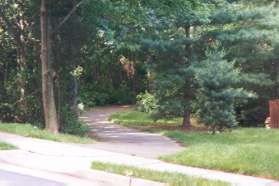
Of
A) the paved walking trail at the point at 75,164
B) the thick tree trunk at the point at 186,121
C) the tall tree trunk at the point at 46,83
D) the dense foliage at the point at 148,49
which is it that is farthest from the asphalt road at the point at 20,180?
the thick tree trunk at the point at 186,121

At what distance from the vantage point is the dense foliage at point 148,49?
17.1 meters

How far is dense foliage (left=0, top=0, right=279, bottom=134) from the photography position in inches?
674

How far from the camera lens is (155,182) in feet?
30.5

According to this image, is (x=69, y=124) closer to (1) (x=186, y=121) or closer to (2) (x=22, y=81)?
(2) (x=22, y=81)

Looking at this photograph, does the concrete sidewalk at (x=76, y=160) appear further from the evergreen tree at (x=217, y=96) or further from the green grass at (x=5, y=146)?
the evergreen tree at (x=217, y=96)

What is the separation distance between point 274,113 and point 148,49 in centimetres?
457

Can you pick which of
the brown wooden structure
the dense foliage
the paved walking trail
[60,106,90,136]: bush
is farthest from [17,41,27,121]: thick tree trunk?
the brown wooden structure

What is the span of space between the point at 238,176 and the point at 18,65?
951 cm

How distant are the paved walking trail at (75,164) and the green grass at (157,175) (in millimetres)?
196

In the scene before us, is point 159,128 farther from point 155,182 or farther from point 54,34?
point 155,182

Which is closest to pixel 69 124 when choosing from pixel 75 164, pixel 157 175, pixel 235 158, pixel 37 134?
pixel 37 134

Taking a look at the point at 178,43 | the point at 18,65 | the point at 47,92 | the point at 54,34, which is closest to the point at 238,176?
the point at 47,92

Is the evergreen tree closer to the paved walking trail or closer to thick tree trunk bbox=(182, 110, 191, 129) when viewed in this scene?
thick tree trunk bbox=(182, 110, 191, 129)

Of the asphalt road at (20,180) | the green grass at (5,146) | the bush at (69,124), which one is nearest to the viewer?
the asphalt road at (20,180)
